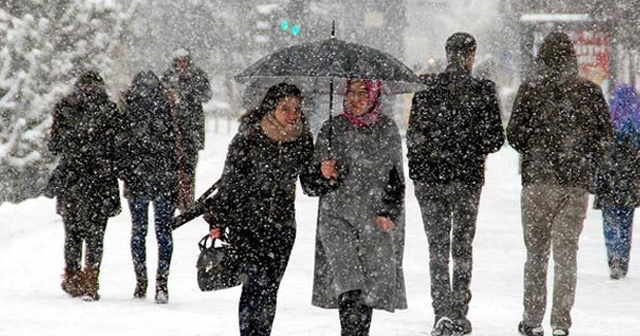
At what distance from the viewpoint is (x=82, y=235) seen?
35.8 ft

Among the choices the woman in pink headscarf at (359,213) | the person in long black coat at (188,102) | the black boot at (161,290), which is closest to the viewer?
the woman in pink headscarf at (359,213)

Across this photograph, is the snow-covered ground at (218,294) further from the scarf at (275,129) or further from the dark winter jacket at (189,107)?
the scarf at (275,129)

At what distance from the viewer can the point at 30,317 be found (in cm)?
968

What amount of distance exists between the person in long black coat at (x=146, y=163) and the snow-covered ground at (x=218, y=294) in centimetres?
51

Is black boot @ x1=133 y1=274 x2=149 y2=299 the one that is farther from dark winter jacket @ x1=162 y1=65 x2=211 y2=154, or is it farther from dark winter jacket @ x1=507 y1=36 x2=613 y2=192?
dark winter jacket @ x1=162 y1=65 x2=211 y2=154

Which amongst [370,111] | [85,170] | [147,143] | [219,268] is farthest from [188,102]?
[219,268]

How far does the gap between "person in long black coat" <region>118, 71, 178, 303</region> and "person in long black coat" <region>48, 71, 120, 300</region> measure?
0.19 metres

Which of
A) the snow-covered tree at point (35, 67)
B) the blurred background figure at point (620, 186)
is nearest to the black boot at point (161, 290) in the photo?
the blurred background figure at point (620, 186)

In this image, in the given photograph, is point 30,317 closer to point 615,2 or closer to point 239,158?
point 239,158

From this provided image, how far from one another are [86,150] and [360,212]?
13.4 feet

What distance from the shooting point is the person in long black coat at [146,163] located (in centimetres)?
1052

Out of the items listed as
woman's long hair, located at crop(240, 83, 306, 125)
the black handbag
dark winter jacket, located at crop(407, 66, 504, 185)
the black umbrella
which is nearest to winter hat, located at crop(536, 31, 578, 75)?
dark winter jacket, located at crop(407, 66, 504, 185)

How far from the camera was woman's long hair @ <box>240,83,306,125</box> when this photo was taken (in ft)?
23.7

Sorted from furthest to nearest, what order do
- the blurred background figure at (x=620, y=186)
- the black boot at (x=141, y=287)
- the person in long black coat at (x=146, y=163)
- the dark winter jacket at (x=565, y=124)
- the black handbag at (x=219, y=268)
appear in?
the blurred background figure at (x=620, y=186), the black boot at (x=141, y=287), the person in long black coat at (x=146, y=163), the dark winter jacket at (x=565, y=124), the black handbag at (x=219, y=268)
